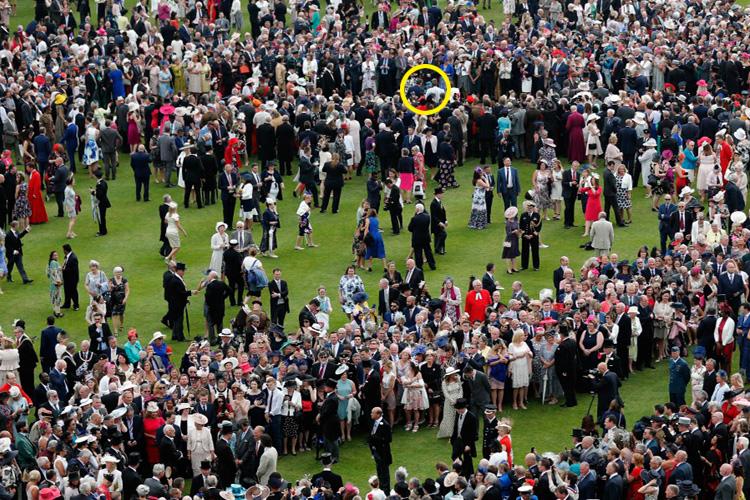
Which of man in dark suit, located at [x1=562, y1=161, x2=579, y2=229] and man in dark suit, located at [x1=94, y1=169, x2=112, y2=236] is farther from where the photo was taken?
man in dark suit, located at [x1=562, y1=161, x2=579, y2=229]

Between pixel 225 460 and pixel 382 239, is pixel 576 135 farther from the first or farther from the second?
pixel 225 460

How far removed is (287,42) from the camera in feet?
150

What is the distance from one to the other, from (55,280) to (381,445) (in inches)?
373

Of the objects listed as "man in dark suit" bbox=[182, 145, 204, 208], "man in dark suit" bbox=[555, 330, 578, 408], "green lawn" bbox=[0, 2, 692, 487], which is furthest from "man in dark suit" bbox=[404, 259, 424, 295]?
"man in dark suit" bbox=[182, 145, 204, 208]

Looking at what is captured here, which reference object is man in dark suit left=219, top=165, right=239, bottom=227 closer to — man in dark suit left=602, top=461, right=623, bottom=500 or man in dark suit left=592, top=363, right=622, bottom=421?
man in dark suit left=592, top=363, right=622, bottom=421

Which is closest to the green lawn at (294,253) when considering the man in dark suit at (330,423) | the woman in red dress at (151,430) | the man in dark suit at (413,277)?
the man in dark suit at (413,277)

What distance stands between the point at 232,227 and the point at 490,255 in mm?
5840

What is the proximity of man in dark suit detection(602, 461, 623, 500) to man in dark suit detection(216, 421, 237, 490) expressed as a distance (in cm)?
582

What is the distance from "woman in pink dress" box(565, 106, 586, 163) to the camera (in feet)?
129

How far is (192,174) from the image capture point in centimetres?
3741

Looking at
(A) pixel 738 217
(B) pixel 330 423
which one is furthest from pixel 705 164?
(B) pixel 330 423

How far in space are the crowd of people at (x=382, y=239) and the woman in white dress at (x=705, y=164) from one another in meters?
0.09

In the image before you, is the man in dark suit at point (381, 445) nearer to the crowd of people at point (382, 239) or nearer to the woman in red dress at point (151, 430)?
the crowd of people at point (382, 239)

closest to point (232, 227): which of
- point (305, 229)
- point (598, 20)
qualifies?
point (305, 229)
